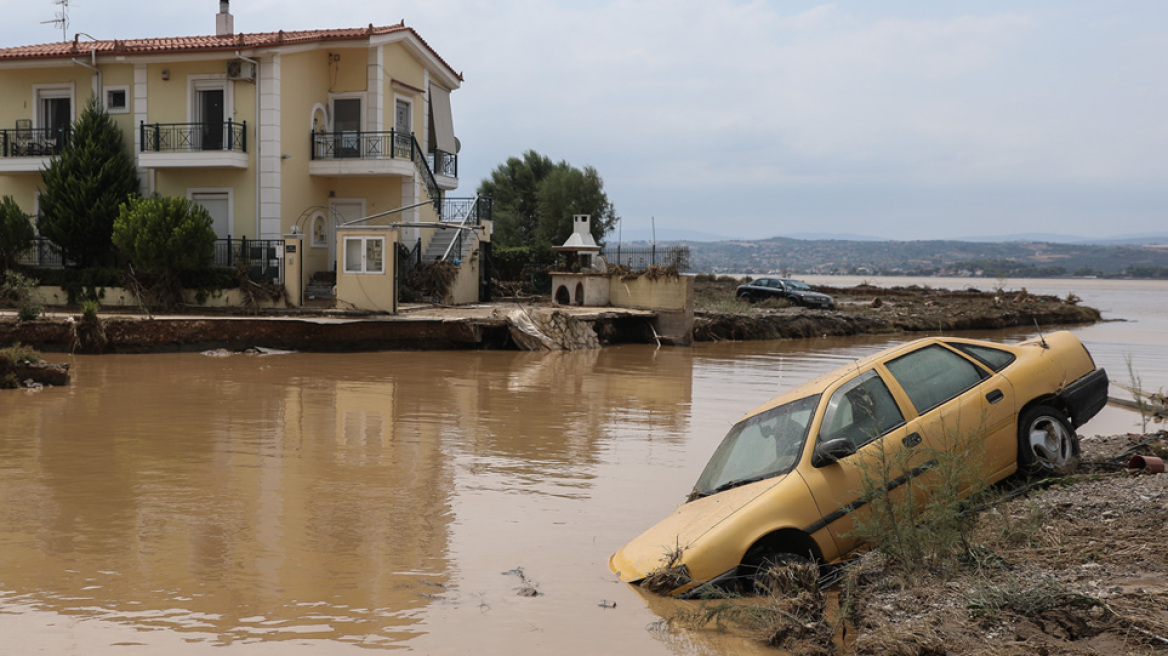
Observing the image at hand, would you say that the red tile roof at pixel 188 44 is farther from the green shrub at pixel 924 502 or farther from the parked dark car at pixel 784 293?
the green shrub at pixel 924 502

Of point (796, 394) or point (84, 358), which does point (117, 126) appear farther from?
point (796, 394)

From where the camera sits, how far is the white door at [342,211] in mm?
32500

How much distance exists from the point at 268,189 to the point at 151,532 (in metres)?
22.9

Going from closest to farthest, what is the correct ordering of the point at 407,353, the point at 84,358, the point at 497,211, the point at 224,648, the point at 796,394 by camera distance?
→ the point at 224,648
the point at 796,394
the point at 84,358
the point at 407,353
the point at 497,211

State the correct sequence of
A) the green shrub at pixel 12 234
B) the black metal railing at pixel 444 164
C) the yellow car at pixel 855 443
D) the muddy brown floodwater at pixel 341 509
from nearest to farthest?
the muddy brown floodwater at pixel 341 509, the yellow car at pixel 855 443, the green shrub at pixel 12 234, the black metal railing at pixel 444 164

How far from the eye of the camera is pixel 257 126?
29.8 m

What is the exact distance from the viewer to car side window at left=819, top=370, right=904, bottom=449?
23.0 ft

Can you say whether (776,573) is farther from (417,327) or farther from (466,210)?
(466,210)

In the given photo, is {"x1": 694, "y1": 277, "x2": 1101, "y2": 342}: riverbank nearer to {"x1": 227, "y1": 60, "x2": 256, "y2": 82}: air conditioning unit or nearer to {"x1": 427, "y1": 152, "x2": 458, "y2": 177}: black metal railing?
{"x1": 427, "y1": 152, "x2": 458, "y2": 177}: black metal railing

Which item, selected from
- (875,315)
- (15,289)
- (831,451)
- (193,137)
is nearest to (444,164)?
(193,137)

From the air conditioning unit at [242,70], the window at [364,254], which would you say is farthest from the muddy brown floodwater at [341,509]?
the air conditioning unit at [242,70]

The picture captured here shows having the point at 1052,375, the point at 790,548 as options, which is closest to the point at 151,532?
the point at 790,548

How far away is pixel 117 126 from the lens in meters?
30.8

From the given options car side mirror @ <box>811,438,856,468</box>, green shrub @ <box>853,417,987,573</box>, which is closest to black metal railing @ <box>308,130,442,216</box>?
car side mirror @ <box>811,438,856,468</box>
